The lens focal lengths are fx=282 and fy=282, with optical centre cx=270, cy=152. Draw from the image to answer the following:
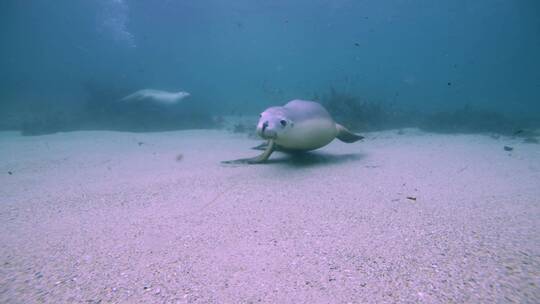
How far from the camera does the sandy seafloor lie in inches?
65.6

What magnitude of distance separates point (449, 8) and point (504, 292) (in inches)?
2623

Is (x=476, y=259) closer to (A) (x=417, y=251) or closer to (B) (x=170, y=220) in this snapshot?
(A) (x=417, y=251)

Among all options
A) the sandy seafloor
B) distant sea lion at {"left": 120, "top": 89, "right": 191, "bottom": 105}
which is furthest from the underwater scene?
distant sea lion at {"left": 120, "top": 89, "right": 191, "bottom": 105}

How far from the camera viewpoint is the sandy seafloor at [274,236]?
5.46 ft

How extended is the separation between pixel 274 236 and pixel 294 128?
271 cm

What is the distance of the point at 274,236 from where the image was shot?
2395mm

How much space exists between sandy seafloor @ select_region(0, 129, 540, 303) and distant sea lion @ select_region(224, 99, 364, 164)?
0.52 meters

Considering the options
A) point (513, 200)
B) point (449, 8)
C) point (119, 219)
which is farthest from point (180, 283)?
point (449, 8)

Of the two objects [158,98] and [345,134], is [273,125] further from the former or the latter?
[158,98]

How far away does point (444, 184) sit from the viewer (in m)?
3.82

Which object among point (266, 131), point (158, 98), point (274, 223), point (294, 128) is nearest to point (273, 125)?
point (266, 131)

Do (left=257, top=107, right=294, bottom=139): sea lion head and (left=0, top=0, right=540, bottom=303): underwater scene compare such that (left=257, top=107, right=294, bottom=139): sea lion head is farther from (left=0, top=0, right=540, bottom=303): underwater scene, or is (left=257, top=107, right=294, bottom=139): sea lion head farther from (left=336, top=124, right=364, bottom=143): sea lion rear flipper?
(left=336, top=124, right=364, bottom=143): sea lion rear flipper

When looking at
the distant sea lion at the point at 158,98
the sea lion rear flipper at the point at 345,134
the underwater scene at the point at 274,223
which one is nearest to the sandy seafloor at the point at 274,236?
the underwater scene at the point at 274,223

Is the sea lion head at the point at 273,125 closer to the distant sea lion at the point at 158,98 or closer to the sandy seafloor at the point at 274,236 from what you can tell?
the sandy seafloor at the point at 274,236
